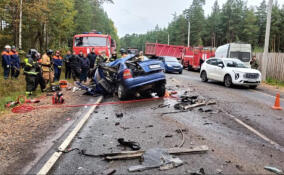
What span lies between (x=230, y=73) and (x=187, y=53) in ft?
58.1

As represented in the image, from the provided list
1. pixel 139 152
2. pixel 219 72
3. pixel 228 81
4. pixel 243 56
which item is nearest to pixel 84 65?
pixel 219 72

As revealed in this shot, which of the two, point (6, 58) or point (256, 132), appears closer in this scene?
point (256, 132)

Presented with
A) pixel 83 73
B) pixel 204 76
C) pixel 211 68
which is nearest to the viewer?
pixel 83 73

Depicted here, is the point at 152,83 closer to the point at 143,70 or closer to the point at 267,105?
the point at 143,70

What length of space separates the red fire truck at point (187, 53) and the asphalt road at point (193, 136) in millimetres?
18867

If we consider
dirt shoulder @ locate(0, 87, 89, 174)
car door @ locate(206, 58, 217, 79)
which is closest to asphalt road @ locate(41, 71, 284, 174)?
dirt shoulder @ locate(0, 87, 89, 174)

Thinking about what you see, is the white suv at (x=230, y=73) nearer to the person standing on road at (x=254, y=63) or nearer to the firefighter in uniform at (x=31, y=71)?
the person standing on road at (x=254, y=63)

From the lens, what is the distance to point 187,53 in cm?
3102

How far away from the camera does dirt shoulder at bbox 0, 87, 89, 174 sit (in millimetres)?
3992

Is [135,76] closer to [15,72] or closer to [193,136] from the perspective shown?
[193,136]

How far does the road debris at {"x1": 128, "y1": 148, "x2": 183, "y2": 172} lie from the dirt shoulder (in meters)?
1.81

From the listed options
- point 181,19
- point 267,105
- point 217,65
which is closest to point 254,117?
point 267,105

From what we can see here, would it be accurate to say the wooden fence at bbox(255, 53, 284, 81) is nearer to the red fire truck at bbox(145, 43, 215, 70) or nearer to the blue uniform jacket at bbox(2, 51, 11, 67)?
the red fire truck at bbox(145, 43, 215, 70)

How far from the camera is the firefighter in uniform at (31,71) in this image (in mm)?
9789
